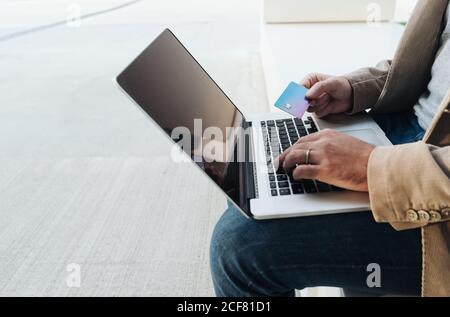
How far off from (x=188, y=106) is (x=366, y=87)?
0.41 m

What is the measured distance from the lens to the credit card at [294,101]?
796 mm

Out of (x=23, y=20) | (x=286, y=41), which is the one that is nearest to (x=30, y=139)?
(x=286, y=41)

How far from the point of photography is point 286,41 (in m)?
2.08

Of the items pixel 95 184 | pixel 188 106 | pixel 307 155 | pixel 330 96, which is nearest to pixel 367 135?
pixel 330 96

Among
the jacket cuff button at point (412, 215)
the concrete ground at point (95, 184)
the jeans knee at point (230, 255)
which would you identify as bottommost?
the concrete ground at point (95, 184)

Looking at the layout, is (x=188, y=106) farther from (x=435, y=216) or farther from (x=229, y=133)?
(x=435, y=216)

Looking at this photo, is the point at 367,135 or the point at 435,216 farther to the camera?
the point at 367,135

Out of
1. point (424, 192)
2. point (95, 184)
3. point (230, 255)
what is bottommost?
point (95, 184)

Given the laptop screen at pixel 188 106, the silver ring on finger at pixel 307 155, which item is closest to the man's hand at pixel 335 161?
the silver ring on finger at pixel 307 155

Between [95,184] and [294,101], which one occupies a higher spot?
[294,101]

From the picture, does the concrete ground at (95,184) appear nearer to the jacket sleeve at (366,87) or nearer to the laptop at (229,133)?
the laptop at (229,133)

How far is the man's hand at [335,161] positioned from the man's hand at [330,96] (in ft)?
0.74

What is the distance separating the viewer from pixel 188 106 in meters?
0.65

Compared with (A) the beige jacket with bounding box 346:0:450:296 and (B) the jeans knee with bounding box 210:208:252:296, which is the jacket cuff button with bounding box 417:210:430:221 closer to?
(A) the beige jacket with bounding box 346:0:450:296
